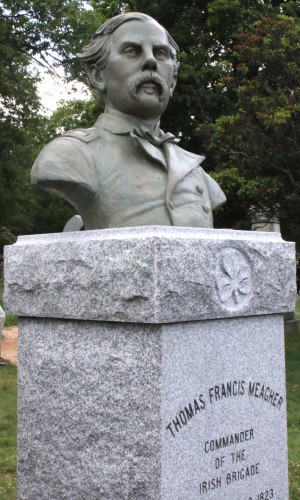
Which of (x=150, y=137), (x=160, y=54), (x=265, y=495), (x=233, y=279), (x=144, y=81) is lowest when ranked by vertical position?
(x=265, y=495)

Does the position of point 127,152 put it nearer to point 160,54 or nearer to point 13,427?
point 160,54

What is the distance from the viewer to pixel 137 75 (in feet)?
12.3

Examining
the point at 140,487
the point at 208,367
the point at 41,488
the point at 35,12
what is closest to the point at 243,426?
the point at 208,367

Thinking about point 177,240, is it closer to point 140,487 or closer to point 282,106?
point 140,487

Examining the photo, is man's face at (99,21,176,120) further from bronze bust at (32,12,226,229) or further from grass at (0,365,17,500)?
grass at (0,365,17,500)

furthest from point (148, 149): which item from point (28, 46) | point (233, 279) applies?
point (28, 46)

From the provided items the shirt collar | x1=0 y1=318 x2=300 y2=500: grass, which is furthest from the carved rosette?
x1=0 y1=318 x2=300 y2=500: grass

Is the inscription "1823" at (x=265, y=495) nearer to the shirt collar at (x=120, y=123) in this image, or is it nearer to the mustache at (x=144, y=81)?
the shirt collar at (x=120, y=123)

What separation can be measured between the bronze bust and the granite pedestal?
29cm

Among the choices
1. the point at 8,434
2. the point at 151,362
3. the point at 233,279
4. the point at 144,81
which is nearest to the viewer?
the point at 151,362

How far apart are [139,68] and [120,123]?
0.34 meters

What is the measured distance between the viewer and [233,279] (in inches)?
138

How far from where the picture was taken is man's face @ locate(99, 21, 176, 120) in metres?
3.75

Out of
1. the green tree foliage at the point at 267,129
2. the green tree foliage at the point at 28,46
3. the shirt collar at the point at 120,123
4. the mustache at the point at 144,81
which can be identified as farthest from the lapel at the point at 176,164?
the green tree foliage at the point at 28,46
